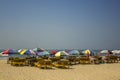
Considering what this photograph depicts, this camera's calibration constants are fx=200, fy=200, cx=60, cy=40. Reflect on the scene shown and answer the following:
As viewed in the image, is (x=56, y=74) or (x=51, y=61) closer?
(x=56, y=74)

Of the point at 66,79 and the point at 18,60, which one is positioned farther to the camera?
the point at 18,60

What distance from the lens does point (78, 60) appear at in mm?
25531

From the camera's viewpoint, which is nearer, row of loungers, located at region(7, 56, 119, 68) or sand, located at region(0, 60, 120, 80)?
sand, located at region(0, 60, 120, 80)

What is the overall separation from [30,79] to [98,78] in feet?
16.1

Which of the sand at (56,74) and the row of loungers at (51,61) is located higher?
the row of loungers at (51,61)

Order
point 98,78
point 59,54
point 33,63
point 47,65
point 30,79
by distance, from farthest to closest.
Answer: point 59,54, point 33,63, point 47,65, point 98,78, point 30,79

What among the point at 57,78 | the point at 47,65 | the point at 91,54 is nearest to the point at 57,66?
the point at 47,65

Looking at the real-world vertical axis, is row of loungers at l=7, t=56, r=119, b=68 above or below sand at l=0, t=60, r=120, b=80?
above

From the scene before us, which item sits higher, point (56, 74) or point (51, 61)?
point (51, 61)

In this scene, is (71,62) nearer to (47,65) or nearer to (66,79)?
(47,65)

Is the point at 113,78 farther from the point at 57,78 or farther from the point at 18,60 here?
the point at 18,60

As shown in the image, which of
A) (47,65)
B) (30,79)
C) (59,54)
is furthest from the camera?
(59,54)

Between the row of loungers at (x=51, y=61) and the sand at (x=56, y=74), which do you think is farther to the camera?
the row of loungers at (x=51, y=61)

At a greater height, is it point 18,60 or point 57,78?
point 18,60
